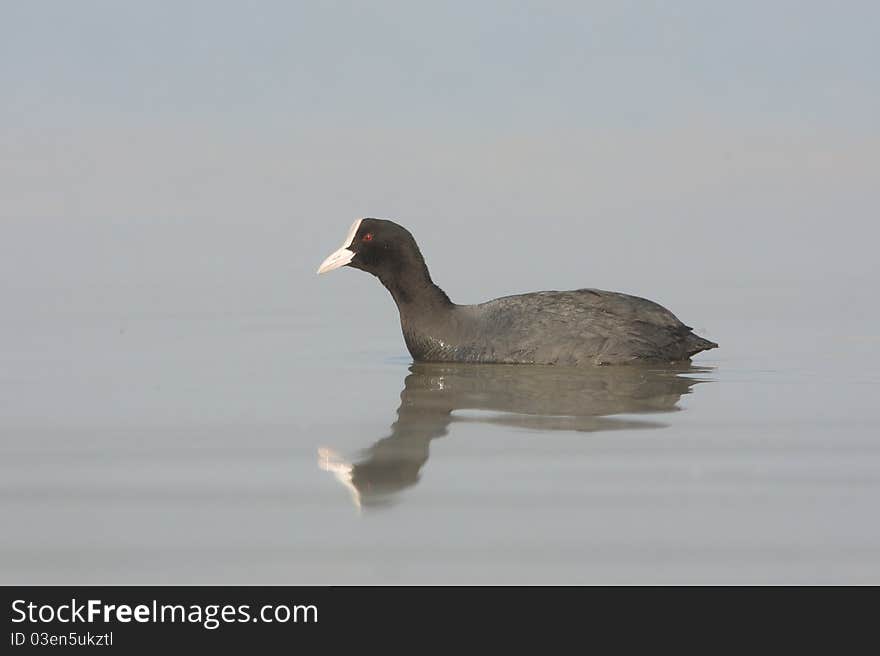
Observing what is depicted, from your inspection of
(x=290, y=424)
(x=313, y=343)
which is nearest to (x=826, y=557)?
(x=290, y=424)

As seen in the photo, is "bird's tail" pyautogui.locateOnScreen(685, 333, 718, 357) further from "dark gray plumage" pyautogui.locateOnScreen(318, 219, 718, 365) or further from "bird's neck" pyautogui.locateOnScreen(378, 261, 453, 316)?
"bird's neck" pyautogui.locateOnScreen(378, 261, 453, 316)

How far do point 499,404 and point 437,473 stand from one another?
2.46 meters

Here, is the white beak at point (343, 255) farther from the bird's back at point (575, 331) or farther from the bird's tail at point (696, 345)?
the bird's tail at point (696, 345)

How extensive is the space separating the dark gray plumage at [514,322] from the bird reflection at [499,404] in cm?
15

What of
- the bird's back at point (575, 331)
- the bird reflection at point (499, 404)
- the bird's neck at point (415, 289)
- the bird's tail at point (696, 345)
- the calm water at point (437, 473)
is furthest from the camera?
the bird's neck at point (415, 289)

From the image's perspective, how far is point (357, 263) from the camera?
12.6m

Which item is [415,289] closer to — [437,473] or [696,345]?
[696,345]

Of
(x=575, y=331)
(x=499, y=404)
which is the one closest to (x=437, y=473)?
(x=499, y=404)

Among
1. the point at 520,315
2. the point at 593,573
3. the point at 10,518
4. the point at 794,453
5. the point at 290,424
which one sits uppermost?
the point at 520,315

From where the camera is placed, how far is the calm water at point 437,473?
17.9 ft

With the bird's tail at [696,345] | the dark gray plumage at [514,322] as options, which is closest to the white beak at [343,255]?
the dark gray plumage at [514,322]

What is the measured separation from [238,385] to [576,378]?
2.39 meters

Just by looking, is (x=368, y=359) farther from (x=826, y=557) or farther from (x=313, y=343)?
(x=826, y=557)

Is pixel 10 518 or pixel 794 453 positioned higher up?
pixel 794 453
